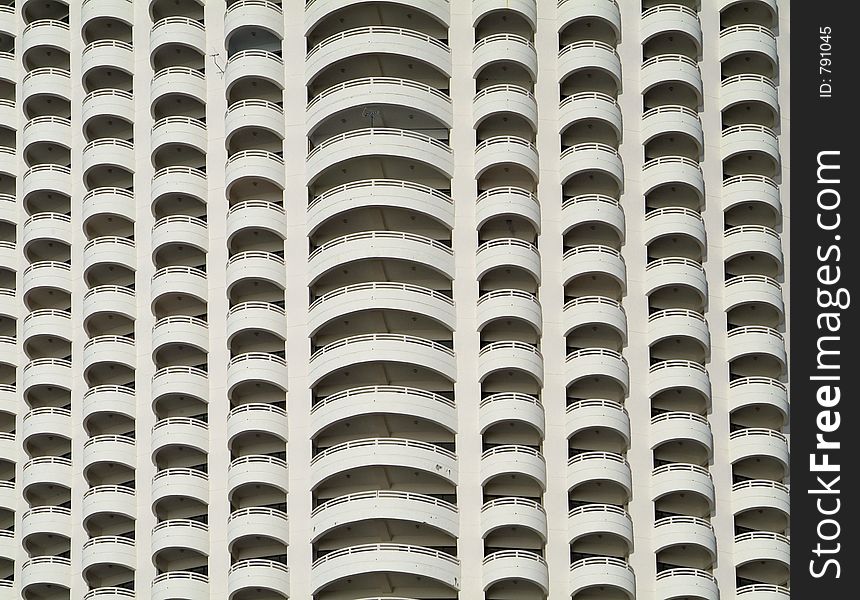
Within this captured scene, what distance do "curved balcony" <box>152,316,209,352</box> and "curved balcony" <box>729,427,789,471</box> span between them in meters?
24.1

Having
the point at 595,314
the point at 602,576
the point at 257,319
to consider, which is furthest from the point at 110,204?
the point at 602,576

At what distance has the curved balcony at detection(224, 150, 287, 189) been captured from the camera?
307 ft

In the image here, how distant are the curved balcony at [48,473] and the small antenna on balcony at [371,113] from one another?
21108mm

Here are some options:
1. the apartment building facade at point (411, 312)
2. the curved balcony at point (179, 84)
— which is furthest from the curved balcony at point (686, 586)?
the curved balcony at point (179, 84)

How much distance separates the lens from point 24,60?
3944 inches

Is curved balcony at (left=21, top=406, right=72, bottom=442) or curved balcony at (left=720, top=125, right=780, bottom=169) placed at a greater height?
curved balcony at (left=720, top=125, right=780, bottom=169)

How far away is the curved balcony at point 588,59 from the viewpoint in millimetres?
93688

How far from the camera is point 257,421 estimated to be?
3580 inches

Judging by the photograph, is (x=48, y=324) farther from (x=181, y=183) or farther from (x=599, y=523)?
(x=599, y=523)

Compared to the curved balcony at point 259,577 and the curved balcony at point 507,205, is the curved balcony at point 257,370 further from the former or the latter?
the curved balcony at point 507,205

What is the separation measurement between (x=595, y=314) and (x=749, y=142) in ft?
36.1

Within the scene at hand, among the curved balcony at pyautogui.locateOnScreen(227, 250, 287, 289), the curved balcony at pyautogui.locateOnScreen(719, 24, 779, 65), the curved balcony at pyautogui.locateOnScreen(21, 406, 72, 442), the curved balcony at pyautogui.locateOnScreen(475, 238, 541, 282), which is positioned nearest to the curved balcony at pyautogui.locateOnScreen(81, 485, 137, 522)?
the curved balcony at pyautogui.locateOnScreen(21, 406, 72, 442)

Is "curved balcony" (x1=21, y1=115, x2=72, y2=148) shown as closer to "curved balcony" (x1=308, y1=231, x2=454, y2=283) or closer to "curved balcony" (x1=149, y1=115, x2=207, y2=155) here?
"curved balcony" (x1=149, y1=115, x2=207, y2=155)
